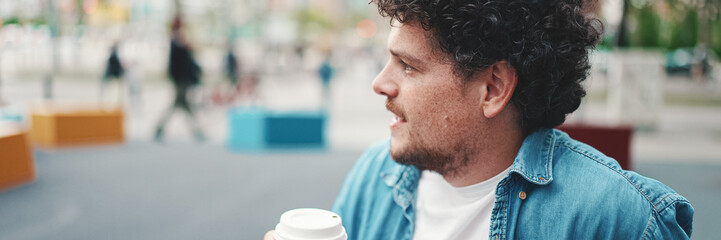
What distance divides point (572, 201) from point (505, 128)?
258 mm

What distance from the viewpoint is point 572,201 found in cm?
123

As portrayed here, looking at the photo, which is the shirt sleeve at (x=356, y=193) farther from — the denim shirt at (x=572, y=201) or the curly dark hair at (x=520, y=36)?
the curly dark hair at (x=520, y=36)

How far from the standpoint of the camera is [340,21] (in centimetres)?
8619

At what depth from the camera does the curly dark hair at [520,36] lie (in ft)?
4.03

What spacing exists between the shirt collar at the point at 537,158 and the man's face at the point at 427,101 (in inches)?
5.0

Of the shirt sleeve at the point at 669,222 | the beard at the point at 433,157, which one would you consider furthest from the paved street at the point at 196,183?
the shirt sleeve at the point at 669,222

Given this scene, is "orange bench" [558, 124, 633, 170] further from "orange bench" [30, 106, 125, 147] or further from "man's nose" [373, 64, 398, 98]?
"orange bench" [30, 106, 125, 147]

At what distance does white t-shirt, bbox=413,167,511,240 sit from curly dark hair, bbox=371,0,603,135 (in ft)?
0.78

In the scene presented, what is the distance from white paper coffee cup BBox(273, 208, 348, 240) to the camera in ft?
3.50

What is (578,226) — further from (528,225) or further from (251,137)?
(251,137)

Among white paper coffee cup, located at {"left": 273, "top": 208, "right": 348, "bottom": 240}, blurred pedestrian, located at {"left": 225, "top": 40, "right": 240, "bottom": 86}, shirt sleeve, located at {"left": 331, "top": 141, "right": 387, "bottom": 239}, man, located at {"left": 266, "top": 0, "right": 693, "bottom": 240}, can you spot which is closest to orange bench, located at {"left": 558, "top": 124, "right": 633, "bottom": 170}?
shirt sleeve, located at {"left": 331, "top": 141, "right": 387, "bottom": 239}

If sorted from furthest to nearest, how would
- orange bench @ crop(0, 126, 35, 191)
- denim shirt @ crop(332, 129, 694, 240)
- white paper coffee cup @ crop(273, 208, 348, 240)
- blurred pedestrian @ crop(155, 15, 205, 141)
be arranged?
→ blurred pedestrian @ crop(155, 15, 205, 141) < orange bench @ crop(0, 126, 35, 191) < denim shirt @ crop(332, 129, 694, 240) < white paper coffee cup @ crop(273, 208, 348, 240)

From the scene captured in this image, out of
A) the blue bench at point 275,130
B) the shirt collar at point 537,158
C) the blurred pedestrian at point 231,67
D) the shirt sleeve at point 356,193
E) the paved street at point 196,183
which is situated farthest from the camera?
the blurred pedestrian at point 231,67

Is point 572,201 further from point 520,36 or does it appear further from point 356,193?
point 356,193
